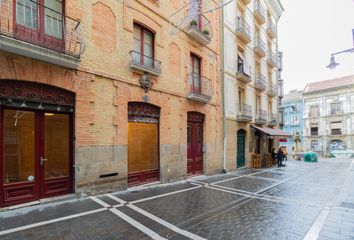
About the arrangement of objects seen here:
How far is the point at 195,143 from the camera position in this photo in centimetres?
1086

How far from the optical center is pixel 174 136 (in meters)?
9.43

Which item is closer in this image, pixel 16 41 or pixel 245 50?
pixel 16 41

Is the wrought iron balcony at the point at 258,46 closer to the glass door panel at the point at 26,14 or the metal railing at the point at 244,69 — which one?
the metal railing at the point at 244,69

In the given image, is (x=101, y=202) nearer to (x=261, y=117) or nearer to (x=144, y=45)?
(x=144, y=45)

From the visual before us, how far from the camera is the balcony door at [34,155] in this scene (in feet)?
17.2

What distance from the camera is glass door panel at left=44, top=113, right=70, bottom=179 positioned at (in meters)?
5.92

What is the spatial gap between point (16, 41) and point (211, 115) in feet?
29.7

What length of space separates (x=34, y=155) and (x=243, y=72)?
1305cm

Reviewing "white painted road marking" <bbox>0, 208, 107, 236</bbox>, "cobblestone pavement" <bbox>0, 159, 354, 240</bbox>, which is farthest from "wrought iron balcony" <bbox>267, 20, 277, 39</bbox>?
"white painted road marking" <bbox>0, 208, 107, 236</bbox>

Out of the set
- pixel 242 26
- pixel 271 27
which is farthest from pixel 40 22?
pixel 271 27

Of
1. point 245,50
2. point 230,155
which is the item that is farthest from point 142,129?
point 245,50

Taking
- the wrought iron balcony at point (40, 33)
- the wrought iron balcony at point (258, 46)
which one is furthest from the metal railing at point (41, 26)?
the wrought iron balcony at point (258, 46)

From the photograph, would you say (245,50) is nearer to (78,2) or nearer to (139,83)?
(139,83)

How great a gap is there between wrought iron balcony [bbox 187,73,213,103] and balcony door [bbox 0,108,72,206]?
577cm
